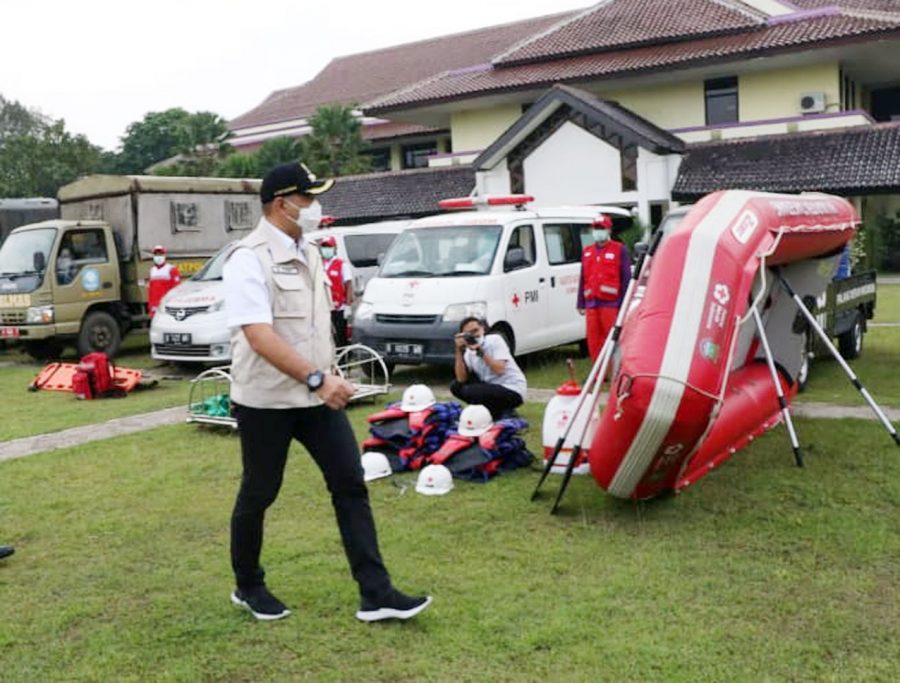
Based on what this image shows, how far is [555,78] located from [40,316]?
69.9ft

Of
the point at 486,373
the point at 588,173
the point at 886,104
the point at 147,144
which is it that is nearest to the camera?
the point at 486,373

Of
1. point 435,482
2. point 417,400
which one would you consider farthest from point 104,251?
point 435,482

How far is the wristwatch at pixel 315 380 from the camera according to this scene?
421 centimetres

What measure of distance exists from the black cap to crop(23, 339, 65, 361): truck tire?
1316 centimetres

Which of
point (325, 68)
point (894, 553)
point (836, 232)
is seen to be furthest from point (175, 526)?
point (325, 68)

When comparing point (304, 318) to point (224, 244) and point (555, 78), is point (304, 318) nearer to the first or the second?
point (224, 244)

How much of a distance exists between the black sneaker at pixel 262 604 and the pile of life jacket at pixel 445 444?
2.60 meters

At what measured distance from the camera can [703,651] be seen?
4.24 metres

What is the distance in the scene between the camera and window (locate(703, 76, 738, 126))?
3133cm

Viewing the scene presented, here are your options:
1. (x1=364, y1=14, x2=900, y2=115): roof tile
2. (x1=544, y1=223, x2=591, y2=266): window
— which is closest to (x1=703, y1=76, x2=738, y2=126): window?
(x1=364, y1=14, x2=900, y2=115): roof tile

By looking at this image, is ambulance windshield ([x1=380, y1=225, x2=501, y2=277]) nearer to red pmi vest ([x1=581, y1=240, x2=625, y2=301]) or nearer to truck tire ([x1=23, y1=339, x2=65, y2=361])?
red pmi vest ([x1=581, y1=240, x2=625, y2=301])

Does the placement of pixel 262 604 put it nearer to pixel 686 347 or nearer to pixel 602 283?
pixel 686 347

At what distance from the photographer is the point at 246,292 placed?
14.1 ft

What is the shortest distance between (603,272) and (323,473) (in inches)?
257
